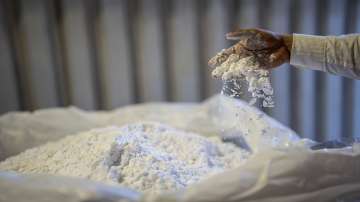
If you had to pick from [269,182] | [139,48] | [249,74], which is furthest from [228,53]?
[139,48]

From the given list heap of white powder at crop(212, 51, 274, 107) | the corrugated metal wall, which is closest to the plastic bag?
heap of white powder at crop(212, 51, 274, 107)

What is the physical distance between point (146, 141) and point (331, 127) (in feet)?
2.61

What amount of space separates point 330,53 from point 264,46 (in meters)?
0.13

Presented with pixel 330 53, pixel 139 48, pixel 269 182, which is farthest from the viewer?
pixel 139 48

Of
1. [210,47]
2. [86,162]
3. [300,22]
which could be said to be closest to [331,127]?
[300,22]

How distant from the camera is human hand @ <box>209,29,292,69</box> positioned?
0.85 m

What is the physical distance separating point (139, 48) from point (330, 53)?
28.0 inches

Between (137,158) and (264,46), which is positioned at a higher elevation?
(264,46)

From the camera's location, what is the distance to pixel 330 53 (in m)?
0.83

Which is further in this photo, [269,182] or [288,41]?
[288,41]

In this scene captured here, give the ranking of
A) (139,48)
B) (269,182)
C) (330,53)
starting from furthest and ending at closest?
(139,48), (330,53), (269,182)

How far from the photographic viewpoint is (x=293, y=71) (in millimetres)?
1445

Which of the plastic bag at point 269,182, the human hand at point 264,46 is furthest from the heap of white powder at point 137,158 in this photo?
the human hand at point 264,46

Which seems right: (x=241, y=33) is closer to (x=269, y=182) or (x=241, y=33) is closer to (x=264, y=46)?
(x=264, y=46)
